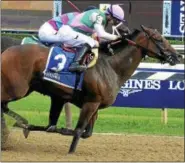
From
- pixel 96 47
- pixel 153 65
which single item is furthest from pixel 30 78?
pixel 153 65

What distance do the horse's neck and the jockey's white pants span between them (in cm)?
52

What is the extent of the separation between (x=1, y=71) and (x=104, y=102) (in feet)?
4.94

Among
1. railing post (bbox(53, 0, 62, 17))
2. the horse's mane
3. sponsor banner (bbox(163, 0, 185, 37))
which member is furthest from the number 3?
sponsor banner (bbox(163, 0, 185, 37))

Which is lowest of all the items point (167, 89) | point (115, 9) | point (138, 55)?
point (167, 89)

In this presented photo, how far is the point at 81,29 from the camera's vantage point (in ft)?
33.5

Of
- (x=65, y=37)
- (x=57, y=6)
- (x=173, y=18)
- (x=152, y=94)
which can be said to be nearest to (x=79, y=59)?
(x=65, y=37)

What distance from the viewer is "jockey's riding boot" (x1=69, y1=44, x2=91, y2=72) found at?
9.82 metres

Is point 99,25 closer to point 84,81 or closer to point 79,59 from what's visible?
point 79,59

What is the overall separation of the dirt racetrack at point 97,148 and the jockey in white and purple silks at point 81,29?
50.6 inches

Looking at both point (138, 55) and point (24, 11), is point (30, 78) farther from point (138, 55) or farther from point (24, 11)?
point (24, 11)

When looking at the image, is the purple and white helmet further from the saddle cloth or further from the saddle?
the saddle cloth

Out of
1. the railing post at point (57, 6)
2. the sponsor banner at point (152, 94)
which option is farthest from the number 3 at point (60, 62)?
the railing post at point (57, 6)

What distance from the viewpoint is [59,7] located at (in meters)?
28.7

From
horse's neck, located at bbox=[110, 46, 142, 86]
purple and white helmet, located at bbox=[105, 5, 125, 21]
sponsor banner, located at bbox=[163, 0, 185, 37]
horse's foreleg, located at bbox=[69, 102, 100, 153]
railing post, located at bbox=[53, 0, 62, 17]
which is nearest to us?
horse's foreleg, located at bbox=[69, 102, 100, 153]
